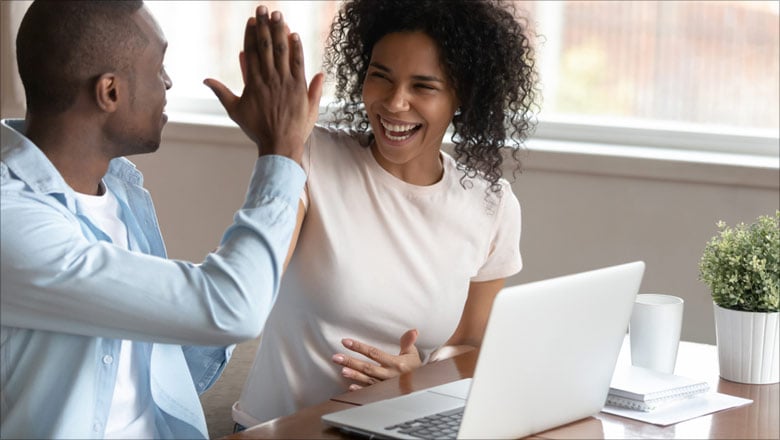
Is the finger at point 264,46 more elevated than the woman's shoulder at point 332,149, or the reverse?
the finger at point 264,46

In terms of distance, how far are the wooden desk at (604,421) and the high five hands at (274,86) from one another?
36cm

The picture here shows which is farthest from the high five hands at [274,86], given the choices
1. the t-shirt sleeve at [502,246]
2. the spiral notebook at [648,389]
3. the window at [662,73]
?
the window at [662,73]

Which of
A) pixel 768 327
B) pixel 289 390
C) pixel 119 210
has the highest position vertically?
pixel 119 210

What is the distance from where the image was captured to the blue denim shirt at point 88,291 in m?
1.34

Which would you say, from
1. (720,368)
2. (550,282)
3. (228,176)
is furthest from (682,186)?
(550,282)

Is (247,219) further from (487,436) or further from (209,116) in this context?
(209,116)

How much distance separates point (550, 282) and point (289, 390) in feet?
2.45

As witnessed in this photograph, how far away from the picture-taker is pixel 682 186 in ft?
12.1

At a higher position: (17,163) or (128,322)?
(17,163)

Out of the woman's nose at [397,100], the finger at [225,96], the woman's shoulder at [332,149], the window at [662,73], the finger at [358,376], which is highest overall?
the window at [662,73]

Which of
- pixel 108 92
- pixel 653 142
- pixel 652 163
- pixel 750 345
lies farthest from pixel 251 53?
pixel 653 142

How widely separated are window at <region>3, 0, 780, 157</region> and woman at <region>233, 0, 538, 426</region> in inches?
73.1

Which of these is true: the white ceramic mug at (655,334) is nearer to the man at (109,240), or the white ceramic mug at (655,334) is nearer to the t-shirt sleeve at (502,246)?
the t-shirt sleeve at (502,246)

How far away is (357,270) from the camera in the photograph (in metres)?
1.99
